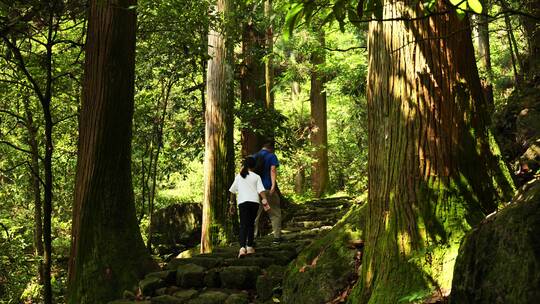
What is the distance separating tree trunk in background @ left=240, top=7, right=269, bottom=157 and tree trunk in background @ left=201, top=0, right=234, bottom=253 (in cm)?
272

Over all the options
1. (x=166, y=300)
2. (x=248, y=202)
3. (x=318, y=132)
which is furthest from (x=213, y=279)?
(x=318, y=132)

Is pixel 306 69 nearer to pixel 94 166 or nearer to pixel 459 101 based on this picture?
pixel 94 166

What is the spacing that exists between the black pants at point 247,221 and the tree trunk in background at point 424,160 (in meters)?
3.93

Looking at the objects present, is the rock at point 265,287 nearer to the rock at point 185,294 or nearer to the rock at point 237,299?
the rock at point 237,299

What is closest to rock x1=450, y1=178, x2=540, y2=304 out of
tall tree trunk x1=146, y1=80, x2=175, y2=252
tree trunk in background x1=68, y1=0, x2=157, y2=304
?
tree trunk in background x1=68, y1=0, x2=157, y2=304

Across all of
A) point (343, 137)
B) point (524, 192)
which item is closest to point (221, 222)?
point (524, 192)

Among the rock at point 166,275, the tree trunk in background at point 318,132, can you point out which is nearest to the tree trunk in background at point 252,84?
the tree trunk in background at point 318,132

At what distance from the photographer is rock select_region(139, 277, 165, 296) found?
733 cm

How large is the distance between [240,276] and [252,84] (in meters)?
8.21

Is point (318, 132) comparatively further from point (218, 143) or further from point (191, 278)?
point (191, 278)

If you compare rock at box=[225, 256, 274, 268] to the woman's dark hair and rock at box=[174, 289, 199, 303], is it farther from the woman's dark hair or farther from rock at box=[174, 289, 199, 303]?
the woman's dark hair

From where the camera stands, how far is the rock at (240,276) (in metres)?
7.07

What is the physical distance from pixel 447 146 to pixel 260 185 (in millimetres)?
4523

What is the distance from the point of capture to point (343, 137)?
24688 mm
